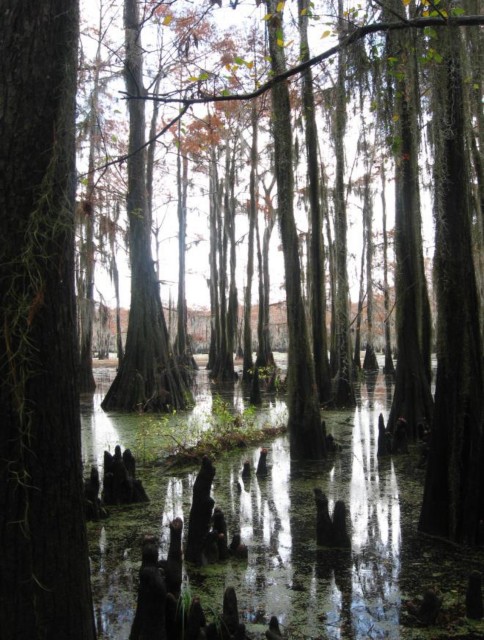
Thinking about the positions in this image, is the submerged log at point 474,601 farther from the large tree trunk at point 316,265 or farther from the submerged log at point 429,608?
the large tree trunk at point 316,265

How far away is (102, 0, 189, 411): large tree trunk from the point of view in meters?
10.4

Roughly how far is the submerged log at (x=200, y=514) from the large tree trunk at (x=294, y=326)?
312 centimetres

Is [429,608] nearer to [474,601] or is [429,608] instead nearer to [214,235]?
[474,601]

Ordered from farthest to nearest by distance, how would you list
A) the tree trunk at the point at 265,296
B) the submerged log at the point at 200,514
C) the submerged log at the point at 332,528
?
the tree trunk at the point at 265,296, the submerged log at the point at 332,528, the submerged log at the point at 200,514

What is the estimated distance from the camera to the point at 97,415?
32.8 feet

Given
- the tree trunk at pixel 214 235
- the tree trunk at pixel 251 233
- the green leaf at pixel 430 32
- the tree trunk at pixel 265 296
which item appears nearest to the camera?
the green leaf at pixel 430 32

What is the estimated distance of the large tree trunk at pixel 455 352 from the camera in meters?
3.62

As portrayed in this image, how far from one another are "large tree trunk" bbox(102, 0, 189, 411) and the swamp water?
12.5 feet

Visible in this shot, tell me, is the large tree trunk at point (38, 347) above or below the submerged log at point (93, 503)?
above

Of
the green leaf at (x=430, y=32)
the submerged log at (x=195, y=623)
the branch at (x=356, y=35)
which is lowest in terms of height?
the submerged log at (x=195, y=623)

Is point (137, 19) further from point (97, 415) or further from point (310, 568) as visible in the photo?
point (310, 568)

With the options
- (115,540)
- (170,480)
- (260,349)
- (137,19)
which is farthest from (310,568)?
(260,349)

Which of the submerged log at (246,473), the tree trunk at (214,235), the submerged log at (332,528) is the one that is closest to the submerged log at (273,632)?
the submerged log at (332,528)

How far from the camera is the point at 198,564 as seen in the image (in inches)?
132
